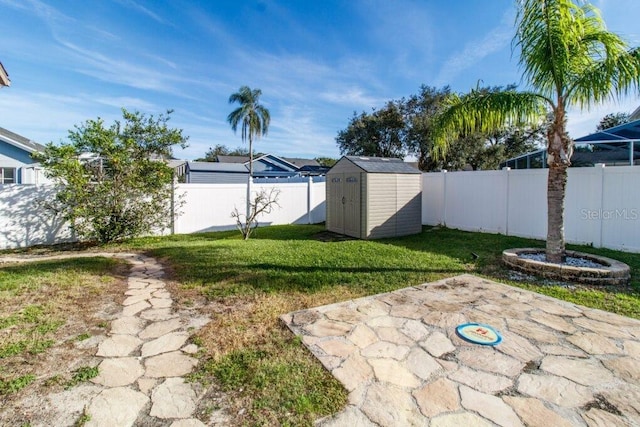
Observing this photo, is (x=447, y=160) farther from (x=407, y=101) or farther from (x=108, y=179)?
(x=108, y=179)

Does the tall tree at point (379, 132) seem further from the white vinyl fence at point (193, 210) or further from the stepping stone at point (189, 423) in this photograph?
the stepping stone at point (189, 423)

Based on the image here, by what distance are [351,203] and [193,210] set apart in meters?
4.84

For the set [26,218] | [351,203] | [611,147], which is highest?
[611,147]

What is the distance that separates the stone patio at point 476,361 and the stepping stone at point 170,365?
987 mm

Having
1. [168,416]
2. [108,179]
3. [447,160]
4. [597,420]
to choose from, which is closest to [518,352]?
[597,420]

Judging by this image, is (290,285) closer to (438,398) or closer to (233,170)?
(438,398)

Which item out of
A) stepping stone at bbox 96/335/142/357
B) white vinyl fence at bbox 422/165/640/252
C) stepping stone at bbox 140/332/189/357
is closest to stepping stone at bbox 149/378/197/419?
stepping stone at bbox 140/332/189/357

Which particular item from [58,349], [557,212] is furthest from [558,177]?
[58,349]

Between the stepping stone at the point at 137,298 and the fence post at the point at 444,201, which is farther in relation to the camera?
the fence post at the point at 444,201

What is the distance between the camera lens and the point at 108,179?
24.5ft

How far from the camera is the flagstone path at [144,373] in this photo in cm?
189

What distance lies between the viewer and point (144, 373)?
2338 mm

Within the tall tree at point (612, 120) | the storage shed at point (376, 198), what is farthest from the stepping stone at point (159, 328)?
the tall tree at point (612, 120)

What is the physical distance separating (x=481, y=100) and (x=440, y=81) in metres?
14.7
